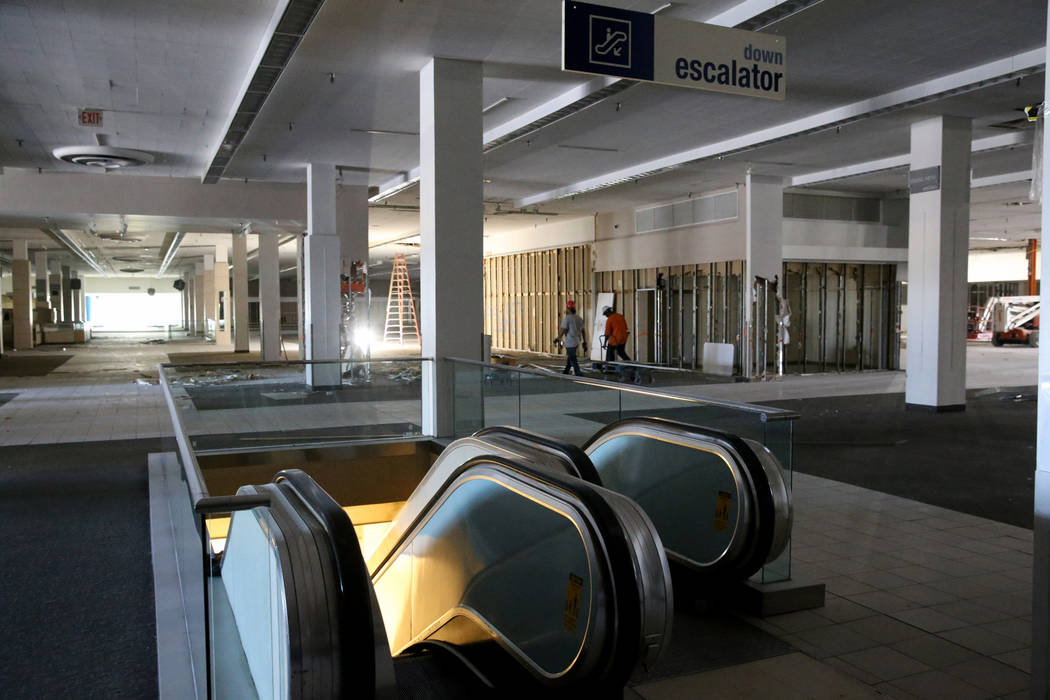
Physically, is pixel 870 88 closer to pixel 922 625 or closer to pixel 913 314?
pixel 913 314

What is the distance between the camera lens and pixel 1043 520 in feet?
9.85

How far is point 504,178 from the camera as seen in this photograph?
17047mm

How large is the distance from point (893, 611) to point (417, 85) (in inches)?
306

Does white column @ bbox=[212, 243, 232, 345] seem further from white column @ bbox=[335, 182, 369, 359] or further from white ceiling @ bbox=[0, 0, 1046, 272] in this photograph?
white ceiling @ bbox=[0, 0, 1046, 272]

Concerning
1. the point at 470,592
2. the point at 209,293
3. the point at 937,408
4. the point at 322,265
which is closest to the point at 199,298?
the point at 209,293

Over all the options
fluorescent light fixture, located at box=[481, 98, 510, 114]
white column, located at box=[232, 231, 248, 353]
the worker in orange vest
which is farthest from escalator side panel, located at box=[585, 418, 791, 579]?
white column, located at box=[232, 231, 248, 353]

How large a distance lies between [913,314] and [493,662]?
10.7m

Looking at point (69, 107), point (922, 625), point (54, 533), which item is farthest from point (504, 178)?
point (922, 625)

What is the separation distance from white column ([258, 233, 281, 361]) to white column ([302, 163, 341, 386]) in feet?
23.2

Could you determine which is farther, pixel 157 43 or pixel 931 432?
pixel 931 432

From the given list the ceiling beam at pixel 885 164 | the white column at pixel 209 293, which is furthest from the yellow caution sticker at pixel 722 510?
the white column at pixel 209 293

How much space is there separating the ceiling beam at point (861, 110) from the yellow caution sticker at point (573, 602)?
8.54m

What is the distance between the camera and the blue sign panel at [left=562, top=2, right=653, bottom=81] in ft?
19.6

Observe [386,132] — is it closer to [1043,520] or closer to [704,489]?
[704,489]
